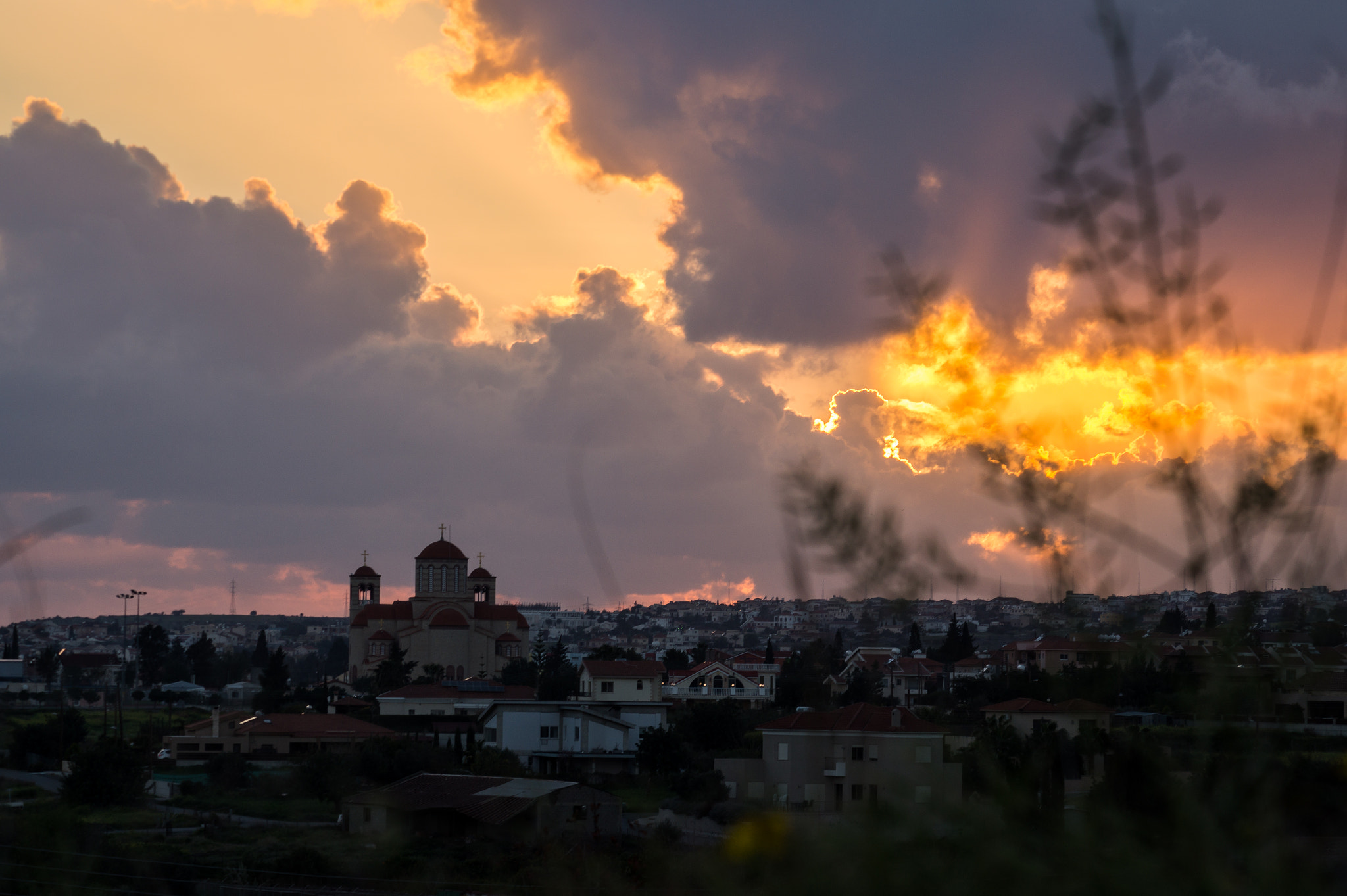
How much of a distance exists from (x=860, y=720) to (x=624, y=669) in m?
51.0

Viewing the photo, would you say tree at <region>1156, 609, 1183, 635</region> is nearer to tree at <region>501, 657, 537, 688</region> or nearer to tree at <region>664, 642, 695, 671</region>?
tree at <region>501, 657, 537, 688</region>

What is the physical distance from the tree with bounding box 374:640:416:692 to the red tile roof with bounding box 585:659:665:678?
70.6 feet

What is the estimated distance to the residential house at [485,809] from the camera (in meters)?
24.5

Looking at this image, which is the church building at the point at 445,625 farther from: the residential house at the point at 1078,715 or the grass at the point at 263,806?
the residential house at the point at 1078,715

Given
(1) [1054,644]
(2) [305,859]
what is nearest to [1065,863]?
(1) [1054,644]

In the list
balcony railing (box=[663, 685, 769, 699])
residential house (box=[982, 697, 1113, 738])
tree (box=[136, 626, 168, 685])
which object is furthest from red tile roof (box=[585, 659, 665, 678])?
tree (box=[136, 626, 168, 685])

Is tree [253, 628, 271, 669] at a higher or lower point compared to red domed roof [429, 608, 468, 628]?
lower

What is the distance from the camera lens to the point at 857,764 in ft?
10.9

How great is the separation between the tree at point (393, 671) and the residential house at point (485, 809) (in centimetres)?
4559

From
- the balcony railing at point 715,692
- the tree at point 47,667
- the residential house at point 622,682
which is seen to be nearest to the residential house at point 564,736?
the residential house at point 622,682

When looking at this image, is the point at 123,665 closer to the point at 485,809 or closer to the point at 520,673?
the point at 520,673

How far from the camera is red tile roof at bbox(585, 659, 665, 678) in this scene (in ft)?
181

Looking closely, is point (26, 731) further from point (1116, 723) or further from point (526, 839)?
point (1116, 723)

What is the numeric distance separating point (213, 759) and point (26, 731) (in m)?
6.13
